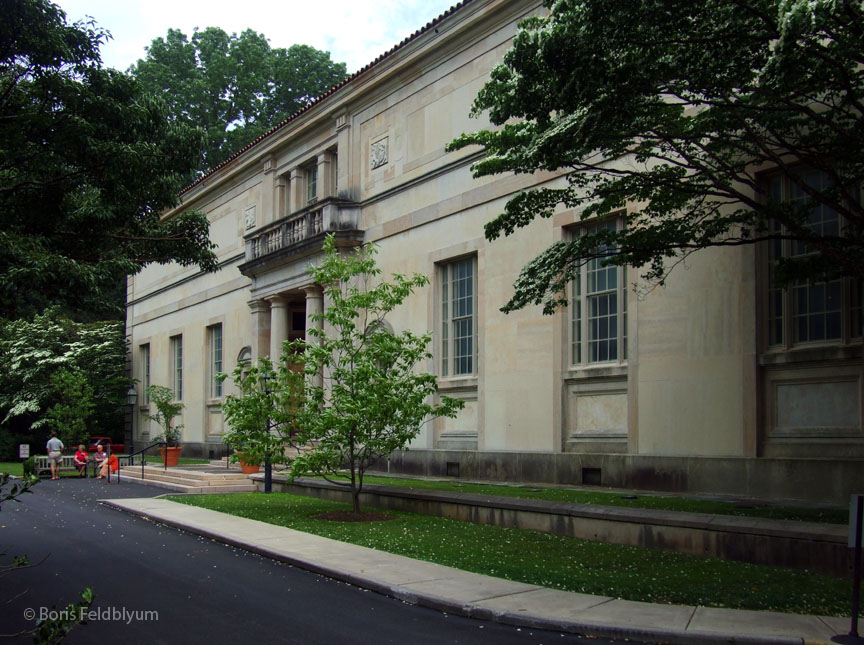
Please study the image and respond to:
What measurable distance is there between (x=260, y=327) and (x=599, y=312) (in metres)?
17.6

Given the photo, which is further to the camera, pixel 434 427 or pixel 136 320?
pixel 136 320

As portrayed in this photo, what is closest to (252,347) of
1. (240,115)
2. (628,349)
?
(628,349)

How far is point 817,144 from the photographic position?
38.8 ft

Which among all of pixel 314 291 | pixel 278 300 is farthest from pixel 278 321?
pixel 314 291

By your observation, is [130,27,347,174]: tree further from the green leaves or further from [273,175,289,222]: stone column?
[273,175,289,222]: stone column

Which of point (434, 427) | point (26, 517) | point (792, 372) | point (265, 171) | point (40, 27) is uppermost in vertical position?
point (265, 171)

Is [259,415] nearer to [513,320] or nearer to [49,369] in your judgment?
[513,320]

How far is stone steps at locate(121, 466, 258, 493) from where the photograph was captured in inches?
945

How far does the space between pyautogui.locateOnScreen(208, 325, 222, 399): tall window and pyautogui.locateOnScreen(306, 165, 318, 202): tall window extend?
9.29 meters

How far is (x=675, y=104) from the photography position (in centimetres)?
1188

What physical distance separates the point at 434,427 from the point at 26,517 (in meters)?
10.6

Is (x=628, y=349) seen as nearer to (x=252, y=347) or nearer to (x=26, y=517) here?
(x=26, y=517)

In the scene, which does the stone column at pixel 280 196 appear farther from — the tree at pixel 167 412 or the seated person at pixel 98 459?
the seated person at pixel 98 459

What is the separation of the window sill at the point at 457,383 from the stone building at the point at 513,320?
4 cm
